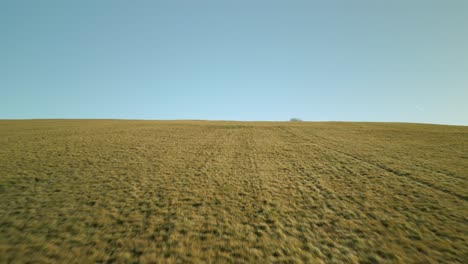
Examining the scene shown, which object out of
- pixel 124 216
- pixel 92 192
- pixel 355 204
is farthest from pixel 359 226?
pixel 92 192

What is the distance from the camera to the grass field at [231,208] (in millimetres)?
7746

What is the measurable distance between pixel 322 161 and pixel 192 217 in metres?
14.6

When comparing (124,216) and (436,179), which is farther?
(436,179)

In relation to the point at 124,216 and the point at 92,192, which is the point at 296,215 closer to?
the point at 124,216

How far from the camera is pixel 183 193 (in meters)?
12.8

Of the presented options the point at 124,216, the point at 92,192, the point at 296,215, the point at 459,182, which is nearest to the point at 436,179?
the point at 459,182

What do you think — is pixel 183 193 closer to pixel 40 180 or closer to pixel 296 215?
pixel 296 215

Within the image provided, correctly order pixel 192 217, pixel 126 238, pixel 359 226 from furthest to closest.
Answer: pixel 192 217
pixel 359 226
pixel 126 238

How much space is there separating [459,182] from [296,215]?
13318 millimetres

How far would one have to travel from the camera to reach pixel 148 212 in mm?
10523

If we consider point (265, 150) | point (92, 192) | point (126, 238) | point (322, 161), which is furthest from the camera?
point (265, 150)

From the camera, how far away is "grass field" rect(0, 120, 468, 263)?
775cm

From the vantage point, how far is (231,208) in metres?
11.0

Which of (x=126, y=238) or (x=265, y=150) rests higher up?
(x=265, y=150)
